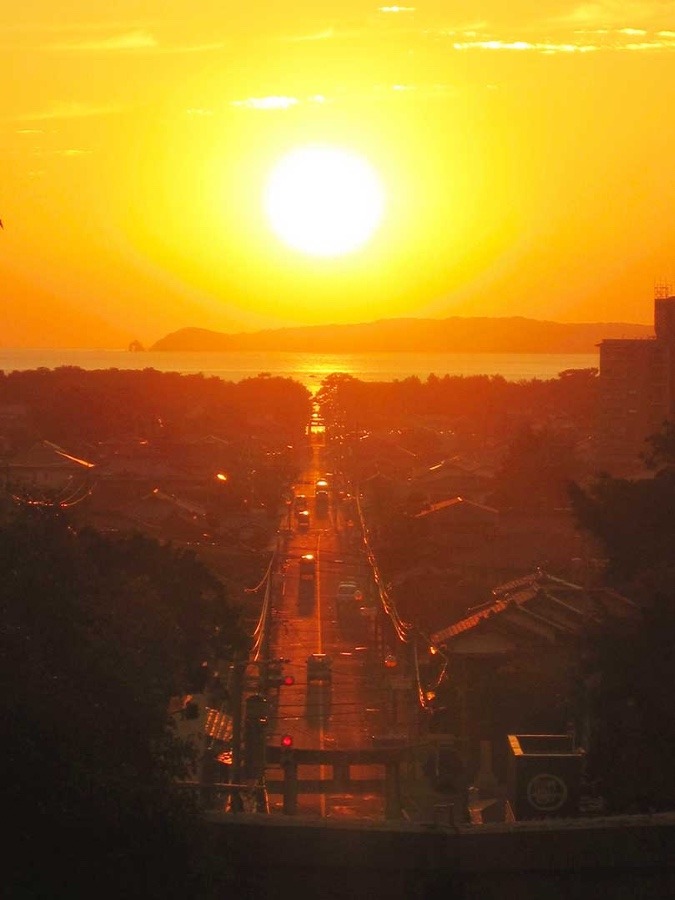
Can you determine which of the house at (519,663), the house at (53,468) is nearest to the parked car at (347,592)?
the house at (519,663)

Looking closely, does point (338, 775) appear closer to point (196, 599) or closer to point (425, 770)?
point (425, 770)

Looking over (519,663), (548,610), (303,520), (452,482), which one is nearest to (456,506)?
(303,520)

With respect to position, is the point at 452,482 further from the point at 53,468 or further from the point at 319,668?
the point at 319,668

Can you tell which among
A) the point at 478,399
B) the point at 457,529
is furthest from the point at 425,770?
the point at 478,399

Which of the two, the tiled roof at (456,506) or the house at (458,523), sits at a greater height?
the tiled roof at (456,506)

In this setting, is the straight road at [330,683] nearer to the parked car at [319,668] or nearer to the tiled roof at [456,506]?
the parked car at [319,668]

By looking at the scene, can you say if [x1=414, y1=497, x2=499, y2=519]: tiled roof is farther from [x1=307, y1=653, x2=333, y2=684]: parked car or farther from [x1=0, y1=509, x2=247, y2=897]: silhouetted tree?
[x1=0, y1=509, x2=247, y2=897]: silhouetted tree

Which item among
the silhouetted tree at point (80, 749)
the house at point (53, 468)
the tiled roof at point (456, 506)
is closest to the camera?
the silhouetted tree at point (80, 749)

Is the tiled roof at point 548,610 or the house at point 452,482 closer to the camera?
the tiled roof at point 548,610

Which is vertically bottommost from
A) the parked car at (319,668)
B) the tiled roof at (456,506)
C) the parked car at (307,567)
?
the parked car at (319,668)

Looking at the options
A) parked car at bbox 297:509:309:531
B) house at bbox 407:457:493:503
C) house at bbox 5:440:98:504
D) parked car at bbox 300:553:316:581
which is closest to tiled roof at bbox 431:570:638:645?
parked car at bbox 300:553:316:581

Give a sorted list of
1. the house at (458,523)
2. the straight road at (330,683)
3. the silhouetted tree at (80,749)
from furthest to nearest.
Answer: the house at (458,523), the straight road at (330,683), the silhouetted tree at (80,749)
